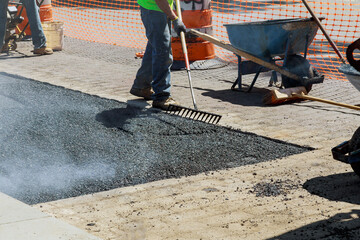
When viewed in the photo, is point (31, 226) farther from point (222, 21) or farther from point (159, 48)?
point (222, 21)

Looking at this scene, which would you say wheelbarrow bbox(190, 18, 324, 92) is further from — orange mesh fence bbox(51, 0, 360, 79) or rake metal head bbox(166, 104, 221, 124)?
orange mesh fence bbox(51, 0, 360, 79)

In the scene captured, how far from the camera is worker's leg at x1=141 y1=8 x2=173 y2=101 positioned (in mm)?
7703

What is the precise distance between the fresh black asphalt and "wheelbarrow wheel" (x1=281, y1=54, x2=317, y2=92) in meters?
1.90

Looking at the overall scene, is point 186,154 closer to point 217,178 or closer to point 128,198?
point 217,178

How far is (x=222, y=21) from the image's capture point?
1591cm

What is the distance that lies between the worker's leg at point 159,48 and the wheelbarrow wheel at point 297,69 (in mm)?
1636

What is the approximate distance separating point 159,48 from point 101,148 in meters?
2.00

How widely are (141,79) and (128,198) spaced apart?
3.50 metres

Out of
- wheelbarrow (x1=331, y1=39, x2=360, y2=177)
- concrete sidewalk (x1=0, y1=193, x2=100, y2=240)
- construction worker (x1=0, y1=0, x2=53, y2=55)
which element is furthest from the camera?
construction worker (x1=0, y1=0, x2=53, y2=55)

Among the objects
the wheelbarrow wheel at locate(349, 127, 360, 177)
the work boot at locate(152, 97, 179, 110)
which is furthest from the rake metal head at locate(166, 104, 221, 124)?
the wheelbarrow wheel at locate(349, 127, 360, 177)

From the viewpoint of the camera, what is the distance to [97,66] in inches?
428

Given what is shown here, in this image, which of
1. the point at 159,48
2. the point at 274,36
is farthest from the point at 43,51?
the point at 274,36

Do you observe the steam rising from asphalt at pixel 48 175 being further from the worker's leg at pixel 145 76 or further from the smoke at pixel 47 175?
the worker's leg at pixel 145 76

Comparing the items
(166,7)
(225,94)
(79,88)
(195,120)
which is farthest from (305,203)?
(79,88)
